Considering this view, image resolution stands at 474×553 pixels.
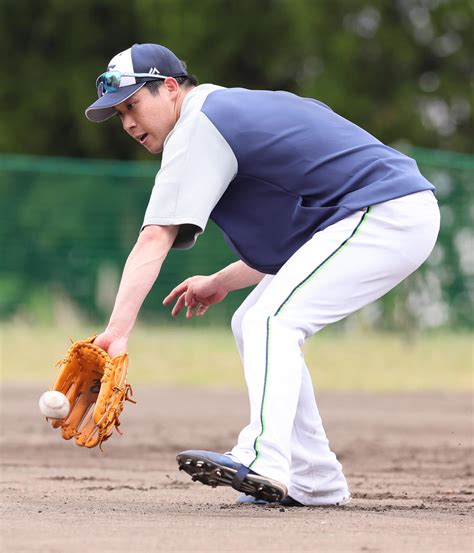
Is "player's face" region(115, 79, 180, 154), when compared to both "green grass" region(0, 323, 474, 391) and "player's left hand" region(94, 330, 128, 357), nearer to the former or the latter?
"player's left hand" region(94, 330, 128, 357)

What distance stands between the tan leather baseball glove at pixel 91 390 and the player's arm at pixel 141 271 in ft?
0.57

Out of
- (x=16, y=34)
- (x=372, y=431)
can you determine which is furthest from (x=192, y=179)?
(x=16, y=34)

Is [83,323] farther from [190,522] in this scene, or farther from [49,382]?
[190,522]

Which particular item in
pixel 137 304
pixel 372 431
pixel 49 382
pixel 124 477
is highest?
pixel 137 304

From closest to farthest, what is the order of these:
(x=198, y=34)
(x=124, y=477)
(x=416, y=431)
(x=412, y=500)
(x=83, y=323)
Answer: (x=412, y=500) → (x=124, y=477) → (x=416, y=431) → (x=83, y=323) → (x=198, y=34)

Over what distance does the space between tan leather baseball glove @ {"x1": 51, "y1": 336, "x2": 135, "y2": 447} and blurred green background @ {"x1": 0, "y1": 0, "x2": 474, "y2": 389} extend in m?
10.5

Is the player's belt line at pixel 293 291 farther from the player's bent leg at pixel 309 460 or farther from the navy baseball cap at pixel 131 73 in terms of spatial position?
the navy baseball cap at pixel 131 73

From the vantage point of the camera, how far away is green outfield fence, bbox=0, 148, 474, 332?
1603 cm

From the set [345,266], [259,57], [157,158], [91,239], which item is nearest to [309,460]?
[345,266]

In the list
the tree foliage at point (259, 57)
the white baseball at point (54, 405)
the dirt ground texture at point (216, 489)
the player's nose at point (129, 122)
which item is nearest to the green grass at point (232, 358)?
the dirt ground texture at point (216, 489)

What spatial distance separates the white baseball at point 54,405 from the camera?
15.8 feet

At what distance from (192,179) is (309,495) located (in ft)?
4.52

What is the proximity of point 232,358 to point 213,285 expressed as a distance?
9.30m

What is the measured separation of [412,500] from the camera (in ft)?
18.4
